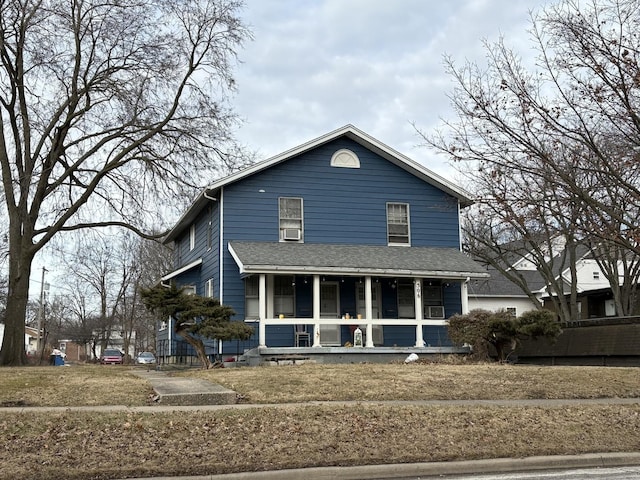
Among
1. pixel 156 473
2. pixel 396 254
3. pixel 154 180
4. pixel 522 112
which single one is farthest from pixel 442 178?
pixel 156 473

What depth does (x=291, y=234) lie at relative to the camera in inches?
870

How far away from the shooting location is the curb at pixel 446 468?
7.81 m

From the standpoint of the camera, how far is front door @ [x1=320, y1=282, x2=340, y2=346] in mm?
21734

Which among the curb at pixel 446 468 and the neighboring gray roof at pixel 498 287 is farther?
the neighboring gray roof at pixel 498 287

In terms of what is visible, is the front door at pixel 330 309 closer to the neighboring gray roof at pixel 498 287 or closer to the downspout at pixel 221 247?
the downspout at pixel 221 247

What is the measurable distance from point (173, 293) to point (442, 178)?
1014cm

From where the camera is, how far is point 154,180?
23.9 meters

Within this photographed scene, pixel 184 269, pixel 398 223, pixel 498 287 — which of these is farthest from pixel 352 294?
pixel 498 287

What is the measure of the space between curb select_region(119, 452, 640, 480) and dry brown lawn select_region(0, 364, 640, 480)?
18 cm

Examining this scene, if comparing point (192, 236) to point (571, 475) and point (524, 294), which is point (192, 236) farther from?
point (524, 294)

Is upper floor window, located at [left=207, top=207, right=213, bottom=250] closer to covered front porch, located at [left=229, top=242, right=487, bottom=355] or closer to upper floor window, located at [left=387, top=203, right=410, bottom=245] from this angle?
covered front porch, located at [left=229, top=242, right=487, bottom=355]

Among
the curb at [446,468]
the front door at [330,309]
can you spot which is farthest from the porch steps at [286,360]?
the curb at [446,468]

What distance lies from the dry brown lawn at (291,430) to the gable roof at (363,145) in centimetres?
915

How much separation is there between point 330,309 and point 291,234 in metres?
2.69
